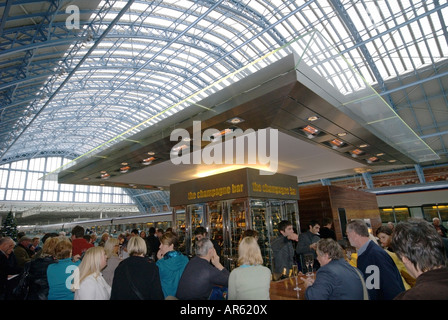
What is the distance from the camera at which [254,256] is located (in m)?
2.63

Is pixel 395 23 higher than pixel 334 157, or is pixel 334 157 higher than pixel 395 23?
pixel 395 23

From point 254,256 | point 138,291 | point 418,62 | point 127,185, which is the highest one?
point 418,62

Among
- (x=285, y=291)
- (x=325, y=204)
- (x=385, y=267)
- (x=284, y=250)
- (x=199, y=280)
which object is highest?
(x=325, y=204)

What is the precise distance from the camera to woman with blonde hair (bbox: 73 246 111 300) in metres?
2.48

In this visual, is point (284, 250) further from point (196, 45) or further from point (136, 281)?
point (196, 45)

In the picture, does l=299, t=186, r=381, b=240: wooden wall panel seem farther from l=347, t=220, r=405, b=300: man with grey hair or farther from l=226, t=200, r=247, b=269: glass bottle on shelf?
l=347, t=220, r=405, b=300: man with grey hair

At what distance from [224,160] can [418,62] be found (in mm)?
15126

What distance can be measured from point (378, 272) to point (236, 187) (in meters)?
5.59

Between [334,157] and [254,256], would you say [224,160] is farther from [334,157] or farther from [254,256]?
[254,256]

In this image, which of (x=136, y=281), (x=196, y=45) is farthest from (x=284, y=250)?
(x=196, y=45)

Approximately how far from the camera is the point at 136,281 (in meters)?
2.51

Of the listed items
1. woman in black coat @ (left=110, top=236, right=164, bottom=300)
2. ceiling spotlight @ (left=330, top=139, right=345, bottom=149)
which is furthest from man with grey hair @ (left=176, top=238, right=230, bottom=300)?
ceiling spotlight @ (left=330, top=139, right=345, bottom=149)

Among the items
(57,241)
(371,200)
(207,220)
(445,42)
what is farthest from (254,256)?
(445,42)

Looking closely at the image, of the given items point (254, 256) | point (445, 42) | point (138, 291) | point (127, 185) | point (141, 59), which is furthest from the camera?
point (141, 59)
